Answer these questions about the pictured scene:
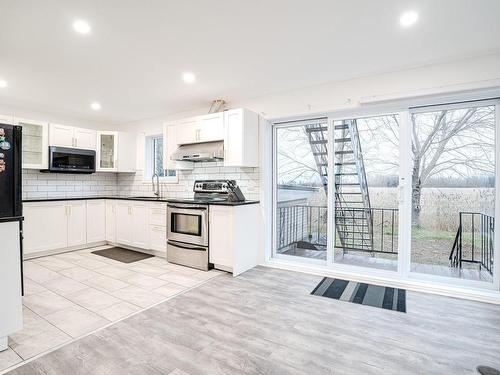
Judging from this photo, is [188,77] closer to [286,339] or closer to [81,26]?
[81,26]

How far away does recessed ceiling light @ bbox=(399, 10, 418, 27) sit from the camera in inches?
82.8

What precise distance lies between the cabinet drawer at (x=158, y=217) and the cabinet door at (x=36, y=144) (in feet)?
6.63

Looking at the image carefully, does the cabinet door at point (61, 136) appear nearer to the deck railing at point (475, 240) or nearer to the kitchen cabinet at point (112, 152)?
the kitchen cabinet at point (112, 152)

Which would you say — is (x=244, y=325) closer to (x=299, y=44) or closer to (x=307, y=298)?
(x=307, y=298)

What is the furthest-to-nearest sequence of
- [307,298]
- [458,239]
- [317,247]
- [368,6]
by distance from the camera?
[317,247] < [458,239] < [307,298] < [368,6]

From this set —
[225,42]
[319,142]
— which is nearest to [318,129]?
[319,142]

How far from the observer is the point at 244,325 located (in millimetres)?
2266

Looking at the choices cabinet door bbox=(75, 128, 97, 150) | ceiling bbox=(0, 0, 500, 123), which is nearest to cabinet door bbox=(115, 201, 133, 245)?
cabinet door bbox=(75, 128, 97, 150)

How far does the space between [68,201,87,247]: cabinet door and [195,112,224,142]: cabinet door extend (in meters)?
2.61

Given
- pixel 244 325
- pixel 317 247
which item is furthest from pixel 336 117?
pixel 244 325

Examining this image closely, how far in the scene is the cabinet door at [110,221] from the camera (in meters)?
5.09

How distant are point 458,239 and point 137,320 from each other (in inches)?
139

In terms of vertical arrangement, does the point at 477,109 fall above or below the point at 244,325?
above

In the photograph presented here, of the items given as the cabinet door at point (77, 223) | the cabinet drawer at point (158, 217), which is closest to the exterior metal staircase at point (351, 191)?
the cabinet drawer at point (158, 217)
